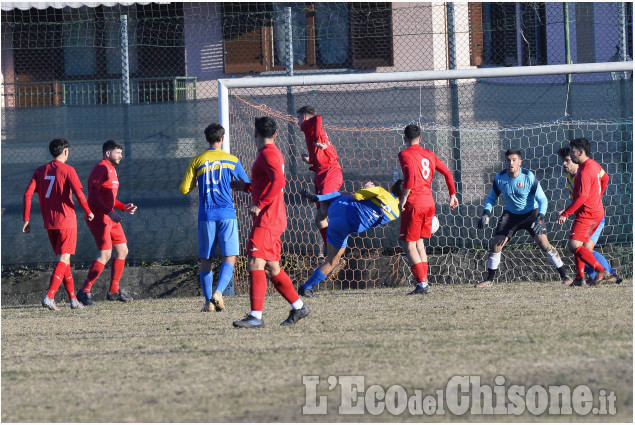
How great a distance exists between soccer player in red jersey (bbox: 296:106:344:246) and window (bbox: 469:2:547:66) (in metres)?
3.74

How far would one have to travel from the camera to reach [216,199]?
8.75m

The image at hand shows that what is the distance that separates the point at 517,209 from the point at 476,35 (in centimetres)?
382

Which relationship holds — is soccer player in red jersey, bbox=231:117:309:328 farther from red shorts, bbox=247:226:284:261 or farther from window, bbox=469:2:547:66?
window, bbox=469:2:547:66

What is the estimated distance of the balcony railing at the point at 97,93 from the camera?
11836mm

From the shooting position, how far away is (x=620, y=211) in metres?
11.6

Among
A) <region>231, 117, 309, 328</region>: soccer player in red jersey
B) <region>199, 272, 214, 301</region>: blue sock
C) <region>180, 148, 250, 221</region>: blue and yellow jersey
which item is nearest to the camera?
<region>231, 117, 309, 328</region>: soccer player in red jersey

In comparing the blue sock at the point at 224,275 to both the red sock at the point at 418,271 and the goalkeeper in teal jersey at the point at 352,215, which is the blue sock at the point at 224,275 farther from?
the red sock at the point at 418,271

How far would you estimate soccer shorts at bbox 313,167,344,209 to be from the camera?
10328 mm

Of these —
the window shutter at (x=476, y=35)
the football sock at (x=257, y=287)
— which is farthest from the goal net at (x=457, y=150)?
the football sock at (x=257, y=287)

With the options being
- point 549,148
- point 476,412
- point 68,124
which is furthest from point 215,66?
point 476,412

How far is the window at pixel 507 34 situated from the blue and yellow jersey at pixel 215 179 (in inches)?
220

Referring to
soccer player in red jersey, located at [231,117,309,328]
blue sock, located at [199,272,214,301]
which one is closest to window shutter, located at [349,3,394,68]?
blue sock, located at [199,272,214,301]

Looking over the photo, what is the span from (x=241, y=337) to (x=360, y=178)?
5084 millimetres

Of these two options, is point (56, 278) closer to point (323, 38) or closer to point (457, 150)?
point (457, 150)
